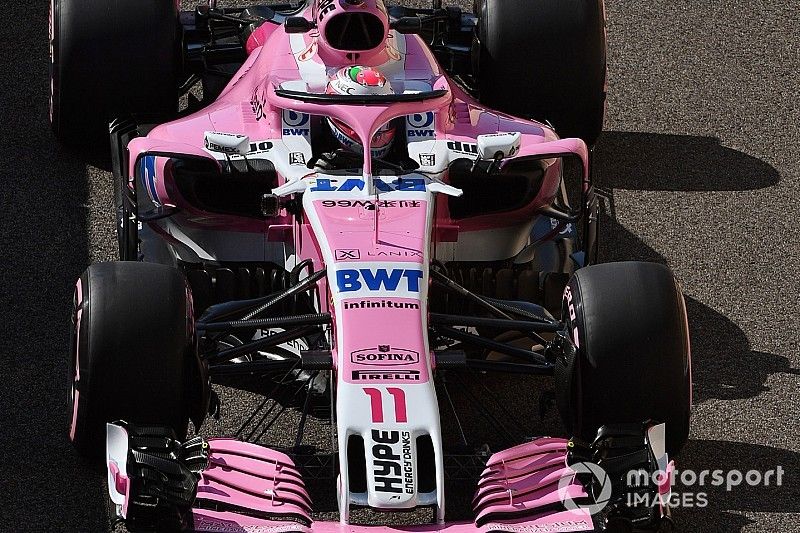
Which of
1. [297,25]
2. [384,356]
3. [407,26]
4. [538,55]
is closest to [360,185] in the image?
[384,356]

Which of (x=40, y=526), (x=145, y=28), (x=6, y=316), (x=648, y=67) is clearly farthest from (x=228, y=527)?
(x=648, y=67)

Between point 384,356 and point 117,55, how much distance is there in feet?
9.94

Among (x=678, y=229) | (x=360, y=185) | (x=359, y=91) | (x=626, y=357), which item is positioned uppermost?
(x=359, y=91)

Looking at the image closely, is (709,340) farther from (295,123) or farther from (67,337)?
(67,337)

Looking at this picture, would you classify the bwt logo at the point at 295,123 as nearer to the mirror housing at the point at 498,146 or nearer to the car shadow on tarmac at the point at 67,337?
the mirror housing at the point at 498,146

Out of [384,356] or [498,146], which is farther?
[498,146]

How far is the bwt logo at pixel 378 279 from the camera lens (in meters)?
7.50

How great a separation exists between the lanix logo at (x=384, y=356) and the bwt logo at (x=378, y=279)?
312 mm

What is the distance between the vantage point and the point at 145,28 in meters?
9.53

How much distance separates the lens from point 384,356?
23.8 ft

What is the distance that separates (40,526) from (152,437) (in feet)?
2.80

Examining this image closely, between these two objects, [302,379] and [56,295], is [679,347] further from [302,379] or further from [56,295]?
[56,295]

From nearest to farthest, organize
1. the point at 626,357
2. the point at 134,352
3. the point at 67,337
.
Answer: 1. the point at 134,352
2. the point at 626,357
3. the point at 67,337

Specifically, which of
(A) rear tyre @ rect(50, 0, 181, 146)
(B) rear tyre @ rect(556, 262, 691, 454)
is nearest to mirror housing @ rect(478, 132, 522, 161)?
(B) rear tyre @ rect(556, 262, 691, 454)
